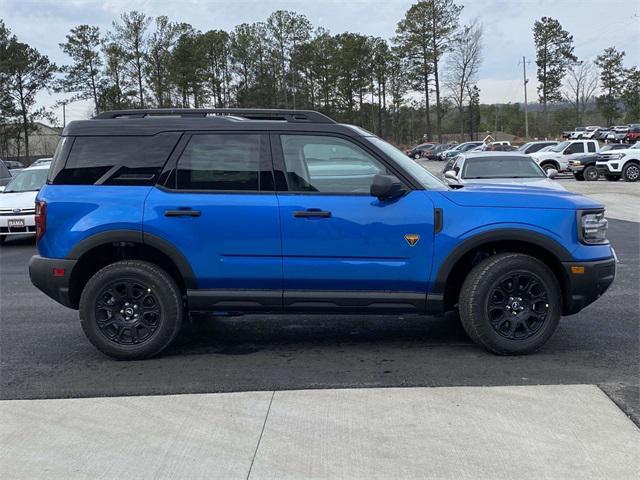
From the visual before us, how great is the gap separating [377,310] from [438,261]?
61 cm

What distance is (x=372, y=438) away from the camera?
367 cm

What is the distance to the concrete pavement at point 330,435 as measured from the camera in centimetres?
334

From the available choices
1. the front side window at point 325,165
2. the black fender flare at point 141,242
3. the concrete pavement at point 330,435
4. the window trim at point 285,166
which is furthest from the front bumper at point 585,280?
the black fender flare at point 141,242

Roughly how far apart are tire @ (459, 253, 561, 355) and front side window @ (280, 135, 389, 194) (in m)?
1.14

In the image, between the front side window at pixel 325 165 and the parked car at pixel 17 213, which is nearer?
the front side window at pixel 325 165

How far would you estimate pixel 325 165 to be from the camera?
17.1ft

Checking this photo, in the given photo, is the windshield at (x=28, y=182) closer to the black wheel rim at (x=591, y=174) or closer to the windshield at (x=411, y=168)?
the windshield at (x=411, y=168)

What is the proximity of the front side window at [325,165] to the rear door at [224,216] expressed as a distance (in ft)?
0.63

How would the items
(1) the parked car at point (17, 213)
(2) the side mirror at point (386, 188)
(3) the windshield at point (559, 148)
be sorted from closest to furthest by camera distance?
(2) the side mirror at point (386, 188) → (1) the parked car at point (17, 213) → (3) the windshield at point (559, 148)

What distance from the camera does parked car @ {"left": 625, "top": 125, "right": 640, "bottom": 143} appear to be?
4647 cm

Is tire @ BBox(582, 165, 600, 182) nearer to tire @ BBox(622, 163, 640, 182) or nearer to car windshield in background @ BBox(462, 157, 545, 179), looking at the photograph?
tire @ BBox(622, 163, 640, 182)

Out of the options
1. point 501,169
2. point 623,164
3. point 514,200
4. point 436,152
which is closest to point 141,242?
point 514,200

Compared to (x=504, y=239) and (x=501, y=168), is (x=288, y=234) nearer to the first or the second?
(x=504, y=239)

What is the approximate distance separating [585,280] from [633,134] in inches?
1910
